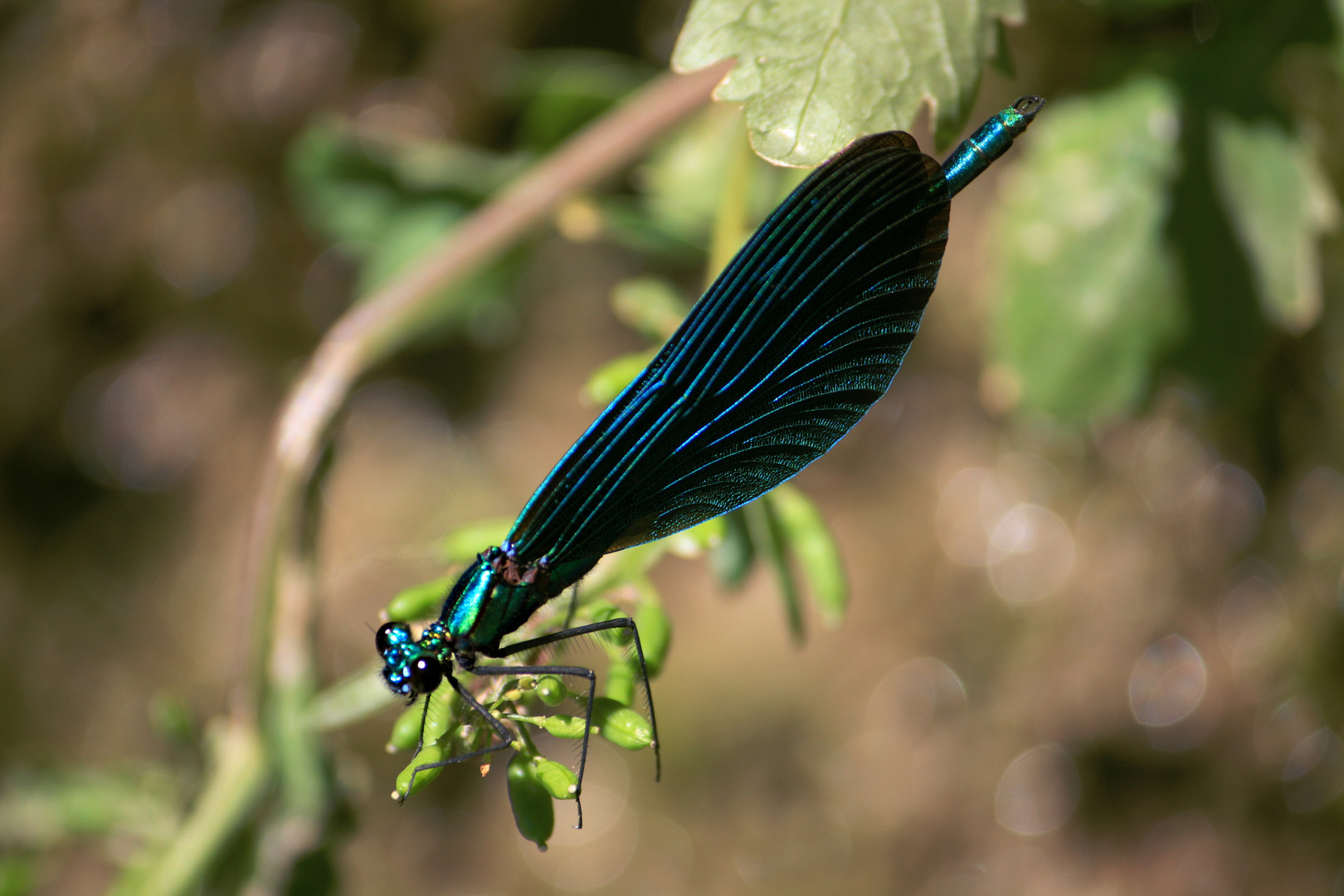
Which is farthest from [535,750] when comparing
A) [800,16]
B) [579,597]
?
[800,16]

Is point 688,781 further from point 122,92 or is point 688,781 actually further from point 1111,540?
point 122,92

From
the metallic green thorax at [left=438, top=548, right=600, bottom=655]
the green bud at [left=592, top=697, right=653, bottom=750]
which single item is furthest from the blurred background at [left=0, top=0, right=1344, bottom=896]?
the green bud at [left=592, top=697, right=653, bottom=750]

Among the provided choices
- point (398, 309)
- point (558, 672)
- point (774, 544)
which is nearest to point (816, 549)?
point (774, 544)

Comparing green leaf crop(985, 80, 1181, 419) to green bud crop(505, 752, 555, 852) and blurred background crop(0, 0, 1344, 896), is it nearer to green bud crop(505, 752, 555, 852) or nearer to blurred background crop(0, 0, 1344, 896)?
blurred background crop(0, 0, 1344, 896)

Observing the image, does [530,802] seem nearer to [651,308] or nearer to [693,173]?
[651,308]

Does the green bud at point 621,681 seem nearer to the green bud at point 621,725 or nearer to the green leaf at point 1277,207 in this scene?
the green bud at point 621,725

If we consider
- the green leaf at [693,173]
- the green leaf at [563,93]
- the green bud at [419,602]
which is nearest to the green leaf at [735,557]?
the green bud at [419,602]

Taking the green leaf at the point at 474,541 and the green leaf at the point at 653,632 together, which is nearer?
the green leaf at the point at 653,632

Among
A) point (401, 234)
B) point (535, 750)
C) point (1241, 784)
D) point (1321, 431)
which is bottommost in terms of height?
point (1241, 784)

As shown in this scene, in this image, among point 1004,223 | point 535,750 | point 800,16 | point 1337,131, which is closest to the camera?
point 535,750
